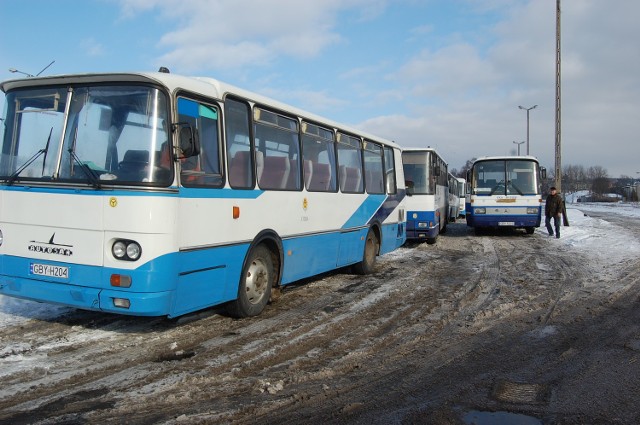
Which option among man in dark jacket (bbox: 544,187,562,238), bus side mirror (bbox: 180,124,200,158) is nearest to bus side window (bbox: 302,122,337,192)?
bus side mirror (bbox: 180,124,200,158)

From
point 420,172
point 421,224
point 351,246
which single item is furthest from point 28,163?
point 420,172

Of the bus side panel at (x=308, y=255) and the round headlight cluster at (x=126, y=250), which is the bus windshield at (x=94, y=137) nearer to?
the round headlight cluster at (x=126, y=250)

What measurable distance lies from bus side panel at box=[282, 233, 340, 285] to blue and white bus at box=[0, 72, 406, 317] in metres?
0.69

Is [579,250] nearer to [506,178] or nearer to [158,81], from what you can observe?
[506,178]

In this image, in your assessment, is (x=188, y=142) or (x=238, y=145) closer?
(x=188, y=142)

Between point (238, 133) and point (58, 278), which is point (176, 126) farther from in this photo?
point (58, 278)

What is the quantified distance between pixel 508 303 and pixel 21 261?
253 inches

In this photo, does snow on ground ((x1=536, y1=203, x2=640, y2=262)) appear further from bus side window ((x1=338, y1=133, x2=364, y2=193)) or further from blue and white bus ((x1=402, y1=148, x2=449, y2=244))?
bus side window ((x1=338, y1=133, x2=364, y2=193))

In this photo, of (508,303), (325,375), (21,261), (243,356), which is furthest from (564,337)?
(21,261)

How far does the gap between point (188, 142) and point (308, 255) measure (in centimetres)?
346

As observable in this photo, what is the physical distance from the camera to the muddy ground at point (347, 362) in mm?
3967

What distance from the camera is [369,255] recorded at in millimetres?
11195

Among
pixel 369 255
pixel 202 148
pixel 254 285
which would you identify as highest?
pixel 202 148

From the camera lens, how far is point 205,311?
7.13 meters
